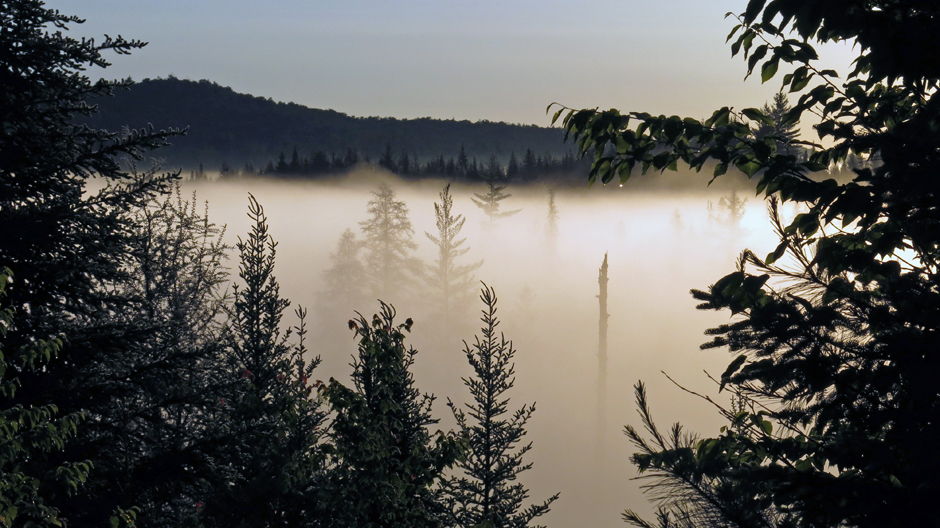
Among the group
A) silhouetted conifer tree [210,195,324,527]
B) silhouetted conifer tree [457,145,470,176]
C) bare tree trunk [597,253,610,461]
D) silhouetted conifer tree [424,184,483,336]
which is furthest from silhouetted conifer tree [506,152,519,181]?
silhouetted conifer tree [210,195,324,527]

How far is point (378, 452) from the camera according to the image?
9062 millimetres

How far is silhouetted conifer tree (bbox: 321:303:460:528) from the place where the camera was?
29.7ft

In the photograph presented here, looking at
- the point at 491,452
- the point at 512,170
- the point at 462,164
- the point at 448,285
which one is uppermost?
the point at 462,164

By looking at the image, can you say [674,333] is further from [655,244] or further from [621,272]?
[655,244]

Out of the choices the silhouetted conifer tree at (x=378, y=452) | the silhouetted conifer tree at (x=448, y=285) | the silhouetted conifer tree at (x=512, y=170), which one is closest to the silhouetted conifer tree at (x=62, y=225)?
the silhouetted conifer tree at (x=378, y=452)

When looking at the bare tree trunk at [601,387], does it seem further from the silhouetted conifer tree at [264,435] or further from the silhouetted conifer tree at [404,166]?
the silhouetted conifer tree at [264,435]

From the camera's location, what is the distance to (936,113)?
3379mm

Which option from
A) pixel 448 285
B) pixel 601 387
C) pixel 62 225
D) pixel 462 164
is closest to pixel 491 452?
pixel 62 225

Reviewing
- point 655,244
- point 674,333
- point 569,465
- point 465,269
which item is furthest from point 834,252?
point 655,244

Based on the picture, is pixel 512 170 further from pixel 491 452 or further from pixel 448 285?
pixel 491 452

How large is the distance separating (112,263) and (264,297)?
3096 millimetres

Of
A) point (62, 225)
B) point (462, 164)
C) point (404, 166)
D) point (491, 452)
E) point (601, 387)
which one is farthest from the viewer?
point (462, 164)

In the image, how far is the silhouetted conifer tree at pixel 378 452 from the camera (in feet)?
29.7

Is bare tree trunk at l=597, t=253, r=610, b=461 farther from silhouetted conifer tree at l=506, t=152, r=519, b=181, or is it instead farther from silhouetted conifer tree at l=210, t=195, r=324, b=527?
silhouetted conifer tree at l=210, t=195, r=324, b=527
